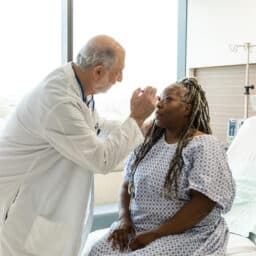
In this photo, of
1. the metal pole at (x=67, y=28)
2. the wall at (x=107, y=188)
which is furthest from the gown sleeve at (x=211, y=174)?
the metal pole at (x=67, y=28)

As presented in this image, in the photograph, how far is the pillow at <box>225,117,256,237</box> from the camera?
1876mm

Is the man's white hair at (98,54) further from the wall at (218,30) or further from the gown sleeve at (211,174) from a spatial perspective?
the wall at (218,30)

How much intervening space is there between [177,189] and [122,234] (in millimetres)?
290

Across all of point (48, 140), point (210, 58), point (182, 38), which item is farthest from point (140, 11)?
point (48, 140)

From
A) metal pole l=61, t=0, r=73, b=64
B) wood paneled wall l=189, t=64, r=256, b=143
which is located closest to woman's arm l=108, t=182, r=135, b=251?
metal pole l=61, t=0, r=73, b=64

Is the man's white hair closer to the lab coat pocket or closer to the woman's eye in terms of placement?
the woman's eye

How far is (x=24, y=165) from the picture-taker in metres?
1.57

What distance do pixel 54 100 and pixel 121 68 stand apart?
0.98ft

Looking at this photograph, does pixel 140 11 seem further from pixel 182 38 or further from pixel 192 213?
→ pixel 192 213

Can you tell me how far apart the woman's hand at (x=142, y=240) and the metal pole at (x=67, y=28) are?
174cm

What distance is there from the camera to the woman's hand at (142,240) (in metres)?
1.51

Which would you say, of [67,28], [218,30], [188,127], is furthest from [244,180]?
[67,28]

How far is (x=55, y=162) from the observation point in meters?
1.58

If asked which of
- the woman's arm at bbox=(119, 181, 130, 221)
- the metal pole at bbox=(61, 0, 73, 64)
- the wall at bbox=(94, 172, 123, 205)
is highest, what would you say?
the metal pole at bbox=(61, 0, 73, 64)
